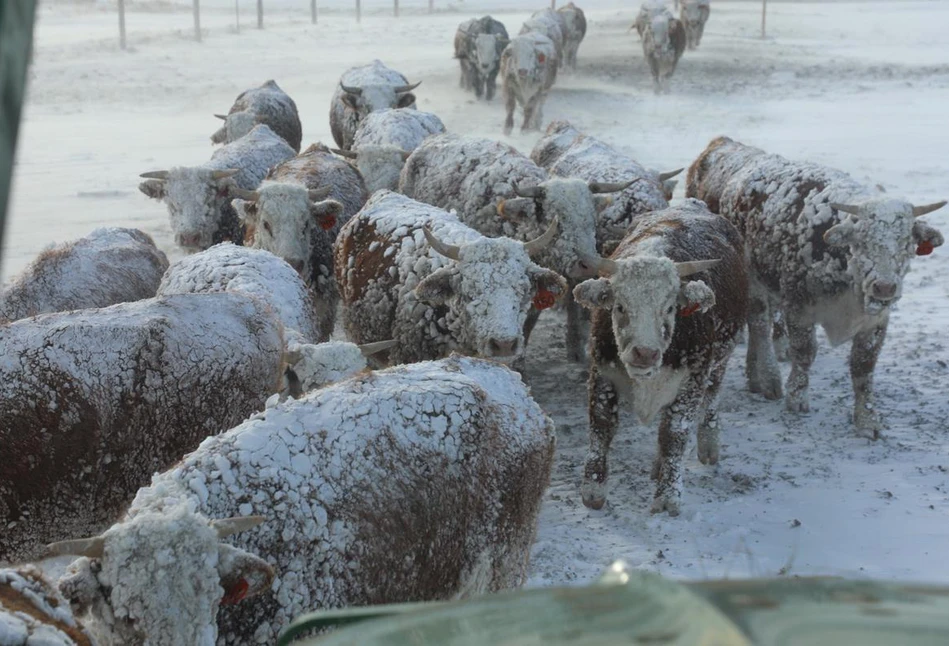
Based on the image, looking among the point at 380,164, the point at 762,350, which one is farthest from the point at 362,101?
the point at 762,350

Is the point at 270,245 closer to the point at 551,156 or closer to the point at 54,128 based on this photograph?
the point at 551,156

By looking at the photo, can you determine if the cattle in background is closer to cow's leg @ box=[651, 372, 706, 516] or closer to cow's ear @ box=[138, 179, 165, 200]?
cow's ear @ box=[138, 179, 165, 200]

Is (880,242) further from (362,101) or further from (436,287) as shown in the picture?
(362,101)

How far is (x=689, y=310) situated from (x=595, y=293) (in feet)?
1.68

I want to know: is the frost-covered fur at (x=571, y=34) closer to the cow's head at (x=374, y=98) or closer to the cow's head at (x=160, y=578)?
the cow's head at (x=374, y=98)

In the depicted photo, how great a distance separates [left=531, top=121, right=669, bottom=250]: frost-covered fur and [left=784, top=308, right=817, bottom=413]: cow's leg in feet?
4.14

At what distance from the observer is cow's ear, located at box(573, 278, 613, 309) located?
18.2 feet

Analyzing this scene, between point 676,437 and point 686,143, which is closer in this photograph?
point 676,437

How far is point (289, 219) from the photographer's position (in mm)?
7199

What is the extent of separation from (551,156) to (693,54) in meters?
18.2

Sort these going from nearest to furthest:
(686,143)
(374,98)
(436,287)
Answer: (436,287) < (374,98) < (686,143)

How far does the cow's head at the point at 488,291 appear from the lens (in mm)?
5492

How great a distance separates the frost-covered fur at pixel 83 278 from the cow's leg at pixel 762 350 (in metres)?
4.18

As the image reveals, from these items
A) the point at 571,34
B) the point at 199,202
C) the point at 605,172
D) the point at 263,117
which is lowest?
the point at 199,202
